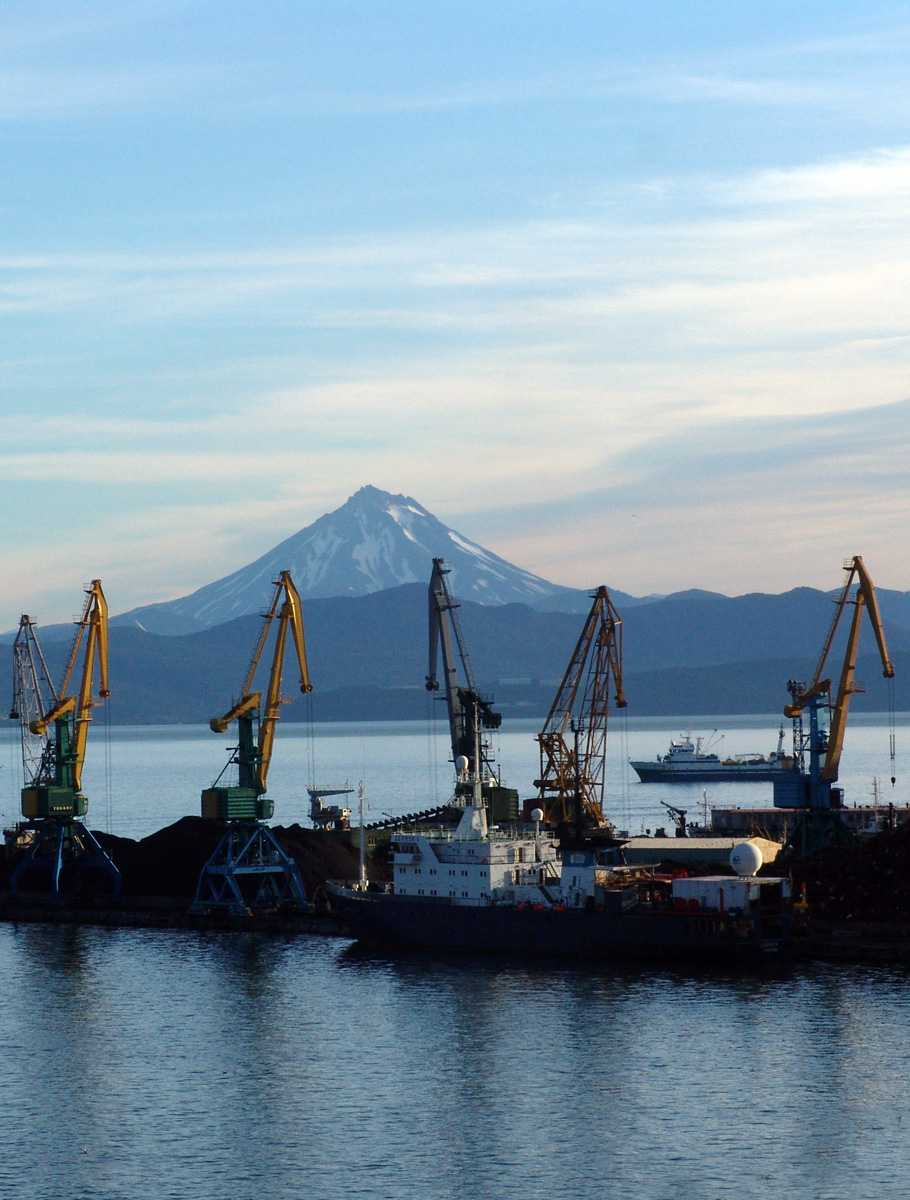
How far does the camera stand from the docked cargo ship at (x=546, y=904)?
70.7 meters

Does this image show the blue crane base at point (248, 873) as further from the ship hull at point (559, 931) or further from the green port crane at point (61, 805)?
→ the ship hull at point (559, 931)

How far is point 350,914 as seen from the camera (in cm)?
7788

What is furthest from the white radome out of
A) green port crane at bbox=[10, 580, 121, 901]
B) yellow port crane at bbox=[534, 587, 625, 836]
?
yellow port crane at bbox=[534, 587, 625, 836]

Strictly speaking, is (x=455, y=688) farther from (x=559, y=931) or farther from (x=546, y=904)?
(x=559, y=931)

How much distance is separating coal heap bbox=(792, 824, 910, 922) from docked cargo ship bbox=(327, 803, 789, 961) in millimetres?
4855

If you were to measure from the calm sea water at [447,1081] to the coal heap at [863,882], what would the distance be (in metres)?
6.80

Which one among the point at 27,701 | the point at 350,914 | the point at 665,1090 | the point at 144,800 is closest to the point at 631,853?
the point at 350,914

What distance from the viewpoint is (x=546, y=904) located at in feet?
243

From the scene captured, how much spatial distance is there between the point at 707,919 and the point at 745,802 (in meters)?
113

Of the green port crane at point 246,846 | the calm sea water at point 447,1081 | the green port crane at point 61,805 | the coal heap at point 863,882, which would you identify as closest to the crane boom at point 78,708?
the green port crane at point 61,805

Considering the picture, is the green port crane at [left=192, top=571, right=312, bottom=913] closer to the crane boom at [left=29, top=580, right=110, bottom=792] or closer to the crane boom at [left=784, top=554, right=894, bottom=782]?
the crane boom at [left=29, top=580, right=110, bottom=792]

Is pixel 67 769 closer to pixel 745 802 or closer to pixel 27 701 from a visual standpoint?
pixel 27 701

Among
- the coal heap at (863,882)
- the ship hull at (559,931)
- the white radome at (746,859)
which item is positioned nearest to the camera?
the ship hull at (559,931)

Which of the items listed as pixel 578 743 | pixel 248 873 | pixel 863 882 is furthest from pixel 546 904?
pixel 578 743
